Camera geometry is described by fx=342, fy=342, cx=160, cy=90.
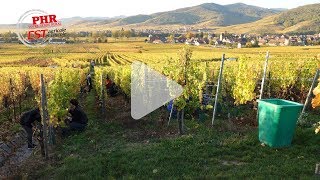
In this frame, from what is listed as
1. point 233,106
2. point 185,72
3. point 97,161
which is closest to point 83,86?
point 233,106

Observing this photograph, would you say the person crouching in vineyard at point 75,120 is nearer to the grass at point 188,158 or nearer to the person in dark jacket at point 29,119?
the grass at point 188,158

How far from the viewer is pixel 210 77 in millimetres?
18594

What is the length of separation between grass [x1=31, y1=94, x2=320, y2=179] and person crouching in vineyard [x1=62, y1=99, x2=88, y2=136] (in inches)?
33.2

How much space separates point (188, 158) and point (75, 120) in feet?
15.4

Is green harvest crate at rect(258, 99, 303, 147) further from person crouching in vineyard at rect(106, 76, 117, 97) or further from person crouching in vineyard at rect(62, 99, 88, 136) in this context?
person crouching in vineyard at rect(106, 76, 117, 97)

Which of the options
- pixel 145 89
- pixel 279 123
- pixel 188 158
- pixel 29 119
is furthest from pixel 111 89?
pixel 279 123

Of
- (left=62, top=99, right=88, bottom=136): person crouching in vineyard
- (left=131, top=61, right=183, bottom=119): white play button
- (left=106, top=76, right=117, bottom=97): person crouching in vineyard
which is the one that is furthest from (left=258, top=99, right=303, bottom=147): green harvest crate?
(left=106, top=76, right=117, bottom=97): person crouching in vineyard


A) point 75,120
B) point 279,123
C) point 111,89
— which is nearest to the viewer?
point 279,123

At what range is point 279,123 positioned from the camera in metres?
8.06

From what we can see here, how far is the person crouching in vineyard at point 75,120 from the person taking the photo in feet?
35.0

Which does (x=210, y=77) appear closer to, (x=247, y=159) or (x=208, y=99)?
(x=208, y=99)

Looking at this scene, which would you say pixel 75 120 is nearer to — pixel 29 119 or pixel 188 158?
pixel 29 119

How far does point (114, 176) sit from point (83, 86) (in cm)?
1629

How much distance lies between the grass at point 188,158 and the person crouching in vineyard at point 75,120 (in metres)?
0.84
